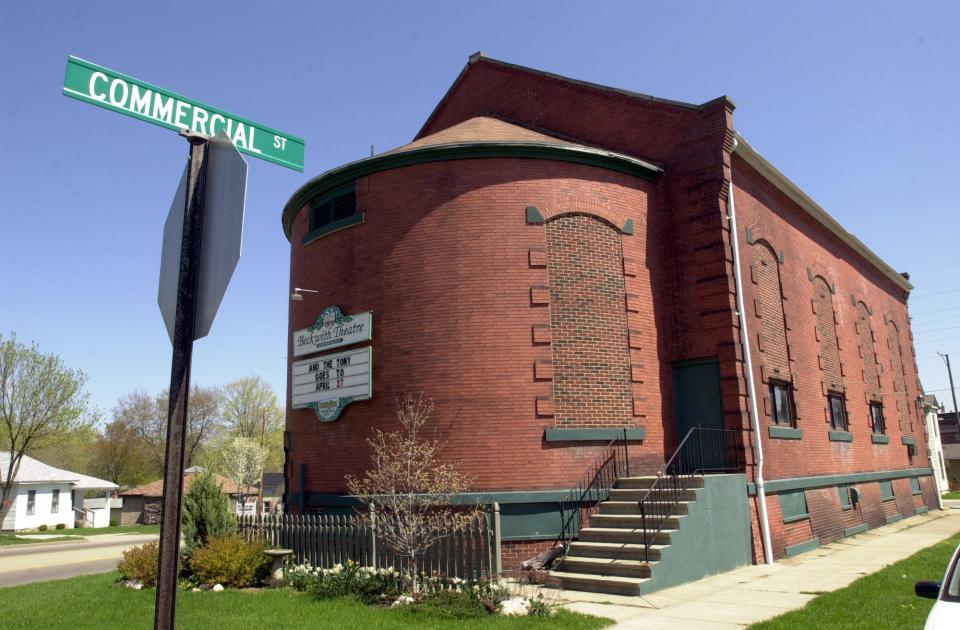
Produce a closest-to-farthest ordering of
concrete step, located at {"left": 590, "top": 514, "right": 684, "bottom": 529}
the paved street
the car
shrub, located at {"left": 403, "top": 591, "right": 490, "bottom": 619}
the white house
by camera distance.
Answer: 1. the car
2. shrub, located at {"left": 403, "top": 591, "right": 490, "bottom": 619}
3. concrete step, located at {"left": 590, "top": 514, "right": 684, "bottom": 529}
4. the paved street
5. the white house

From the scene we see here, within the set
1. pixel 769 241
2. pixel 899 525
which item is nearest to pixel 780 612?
pixel 769 241

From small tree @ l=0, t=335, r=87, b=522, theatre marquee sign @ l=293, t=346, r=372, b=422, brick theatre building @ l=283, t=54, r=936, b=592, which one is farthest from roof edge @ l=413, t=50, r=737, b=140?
small tree @ l=0, t=335, r=87, b=522

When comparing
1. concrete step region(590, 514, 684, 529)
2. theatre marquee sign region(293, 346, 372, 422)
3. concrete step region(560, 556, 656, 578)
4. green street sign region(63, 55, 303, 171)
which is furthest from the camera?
theatre marquee sign region(293, 346, 372, 422)

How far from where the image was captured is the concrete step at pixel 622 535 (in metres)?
12.1

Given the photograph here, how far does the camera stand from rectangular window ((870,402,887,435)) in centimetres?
2429

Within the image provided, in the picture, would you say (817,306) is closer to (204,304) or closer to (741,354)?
(741,354)

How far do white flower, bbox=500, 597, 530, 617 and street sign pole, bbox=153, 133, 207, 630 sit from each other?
6.54 meters

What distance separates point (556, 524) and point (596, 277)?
199 inches

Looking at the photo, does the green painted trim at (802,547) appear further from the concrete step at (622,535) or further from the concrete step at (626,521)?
the concrete step at (622,535)

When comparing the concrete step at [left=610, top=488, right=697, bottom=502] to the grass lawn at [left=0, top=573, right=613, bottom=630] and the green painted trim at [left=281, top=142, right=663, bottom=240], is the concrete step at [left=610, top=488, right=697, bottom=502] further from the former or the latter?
the green painted trim at [left=281, top=142, right=663, bottom=240]

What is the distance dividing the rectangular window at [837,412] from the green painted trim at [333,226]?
559 inches

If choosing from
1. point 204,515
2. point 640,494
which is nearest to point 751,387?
point 640,494

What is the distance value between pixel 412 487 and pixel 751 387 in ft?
24.5

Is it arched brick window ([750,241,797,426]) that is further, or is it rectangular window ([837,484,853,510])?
rectangular window ([837,484,853,510])
